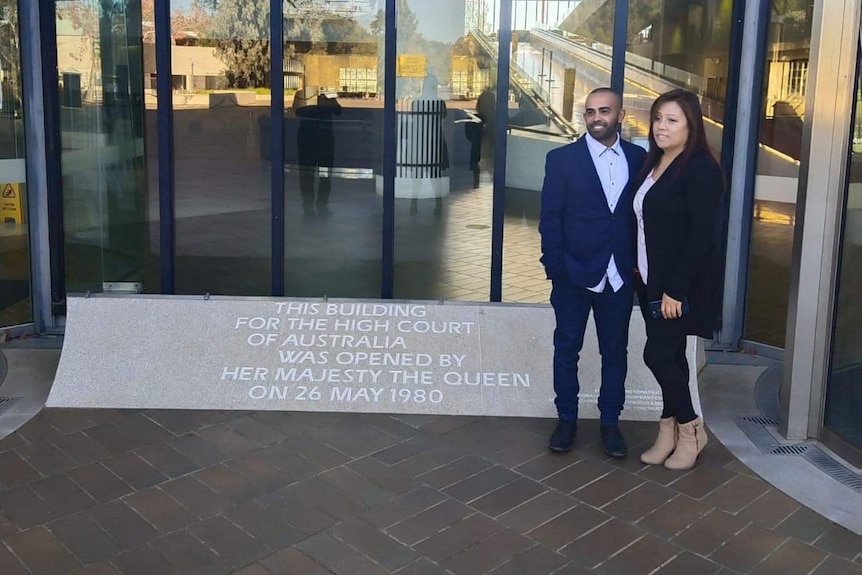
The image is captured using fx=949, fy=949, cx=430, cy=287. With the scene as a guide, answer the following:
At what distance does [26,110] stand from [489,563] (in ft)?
14.4

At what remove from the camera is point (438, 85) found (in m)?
6.57

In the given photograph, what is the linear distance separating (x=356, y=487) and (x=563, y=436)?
1.08 metres

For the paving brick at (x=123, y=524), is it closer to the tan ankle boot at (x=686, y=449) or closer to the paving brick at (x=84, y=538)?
the paving brick at (x=84, y=538)

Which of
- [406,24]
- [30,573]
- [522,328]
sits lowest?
[30,573]

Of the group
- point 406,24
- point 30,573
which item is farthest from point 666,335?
point 406,24

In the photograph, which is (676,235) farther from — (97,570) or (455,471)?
(97,570)

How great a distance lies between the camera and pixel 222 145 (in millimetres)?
6762

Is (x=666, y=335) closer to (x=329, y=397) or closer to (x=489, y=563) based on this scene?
(x=489, y=563)

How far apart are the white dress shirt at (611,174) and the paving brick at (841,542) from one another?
135cm

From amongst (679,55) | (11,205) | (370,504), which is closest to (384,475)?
(370,504)

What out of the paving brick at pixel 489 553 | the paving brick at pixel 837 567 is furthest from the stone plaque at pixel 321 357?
the paving brick at pixel 837 567

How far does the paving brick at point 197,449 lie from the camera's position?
4.39 metres

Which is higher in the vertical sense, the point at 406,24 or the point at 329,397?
the point at 406,24

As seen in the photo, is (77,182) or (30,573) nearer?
(30,573)
